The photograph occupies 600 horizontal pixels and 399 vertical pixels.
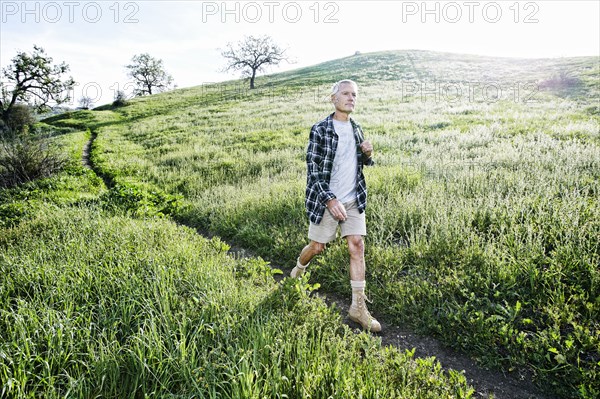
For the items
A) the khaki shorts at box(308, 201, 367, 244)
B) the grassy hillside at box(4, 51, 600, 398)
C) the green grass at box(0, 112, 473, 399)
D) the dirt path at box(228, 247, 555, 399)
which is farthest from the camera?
the khaki shorts at box(308, 201, 367, 244)

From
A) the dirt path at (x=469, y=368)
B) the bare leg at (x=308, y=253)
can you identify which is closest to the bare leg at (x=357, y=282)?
the dirt path at (x=469, y=368)

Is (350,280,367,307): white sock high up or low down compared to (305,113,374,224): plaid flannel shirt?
down

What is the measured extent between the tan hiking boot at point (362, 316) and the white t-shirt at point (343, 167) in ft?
4.18

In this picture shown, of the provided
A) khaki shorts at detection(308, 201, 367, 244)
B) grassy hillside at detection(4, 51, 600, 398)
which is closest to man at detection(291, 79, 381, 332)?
khaki shorts at detection(308, 201, 367, 244)

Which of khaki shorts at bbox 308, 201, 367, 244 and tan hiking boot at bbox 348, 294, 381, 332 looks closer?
tan hiking boot at bbox 348, 294, 381, 332

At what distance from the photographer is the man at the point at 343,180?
3951mm

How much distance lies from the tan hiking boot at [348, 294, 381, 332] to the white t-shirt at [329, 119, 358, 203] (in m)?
1.27

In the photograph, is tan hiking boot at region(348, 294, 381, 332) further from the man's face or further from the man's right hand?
the man's face

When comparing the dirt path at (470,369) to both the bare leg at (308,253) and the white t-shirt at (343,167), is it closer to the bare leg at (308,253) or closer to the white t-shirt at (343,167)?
the bare leg at (308,253)

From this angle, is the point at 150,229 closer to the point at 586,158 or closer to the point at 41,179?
the point at 41,179

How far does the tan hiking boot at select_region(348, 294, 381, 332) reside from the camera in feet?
12.4

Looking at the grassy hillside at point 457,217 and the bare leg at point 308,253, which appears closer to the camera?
the grassy hillside at point 457,217

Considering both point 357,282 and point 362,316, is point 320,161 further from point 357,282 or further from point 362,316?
point 362,316

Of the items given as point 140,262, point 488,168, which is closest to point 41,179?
point 140,262
